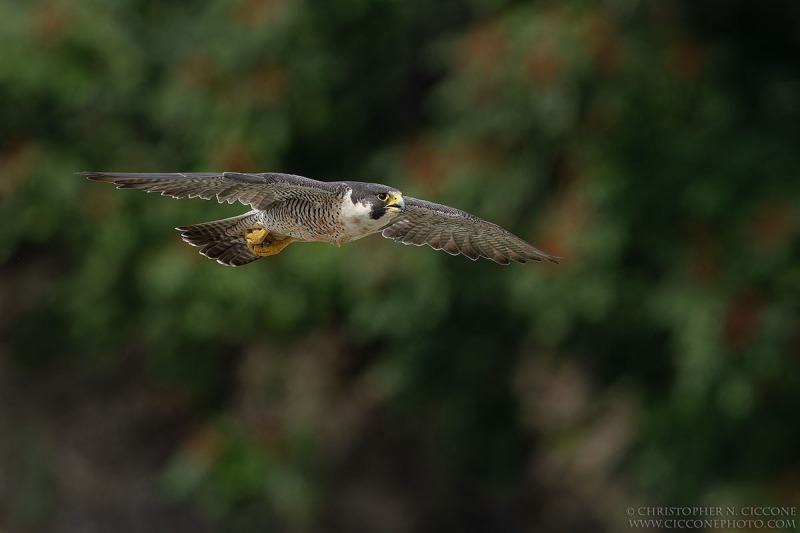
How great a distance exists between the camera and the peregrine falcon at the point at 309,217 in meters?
4.68

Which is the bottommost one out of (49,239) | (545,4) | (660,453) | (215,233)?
(660,453)

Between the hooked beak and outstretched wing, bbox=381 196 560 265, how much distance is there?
0.44 meters

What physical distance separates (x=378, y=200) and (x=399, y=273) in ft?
15.2

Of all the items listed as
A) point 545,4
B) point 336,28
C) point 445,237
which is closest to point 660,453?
point 545,4

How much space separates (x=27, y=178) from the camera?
371 inches

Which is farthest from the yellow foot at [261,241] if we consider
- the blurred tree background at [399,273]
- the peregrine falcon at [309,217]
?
the blurred tree background at [399,273]

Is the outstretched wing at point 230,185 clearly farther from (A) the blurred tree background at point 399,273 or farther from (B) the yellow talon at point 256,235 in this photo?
(A) the blurred tree background at point 399,273

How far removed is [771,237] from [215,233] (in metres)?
4.37

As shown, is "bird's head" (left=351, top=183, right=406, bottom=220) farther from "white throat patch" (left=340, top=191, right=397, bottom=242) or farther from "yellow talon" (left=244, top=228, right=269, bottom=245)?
"yellow talon" (left=244, top=228, right=269, bottom=245)

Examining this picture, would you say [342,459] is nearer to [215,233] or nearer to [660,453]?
[660,453]

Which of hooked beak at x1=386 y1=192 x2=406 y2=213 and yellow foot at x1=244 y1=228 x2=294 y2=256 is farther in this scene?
yellow foot at x1=244 y1=228 x2=294 y2=256

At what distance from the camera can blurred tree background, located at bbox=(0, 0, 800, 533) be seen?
9039 millimetres

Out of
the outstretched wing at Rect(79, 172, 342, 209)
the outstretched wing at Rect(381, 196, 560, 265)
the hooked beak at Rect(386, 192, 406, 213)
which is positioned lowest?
the outstretched wing at Rect(381, 196, 560, 265)

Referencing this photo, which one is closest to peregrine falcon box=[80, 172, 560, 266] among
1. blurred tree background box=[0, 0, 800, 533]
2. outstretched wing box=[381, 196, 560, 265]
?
outstretched wing box=[381, 196, 560, 265]
